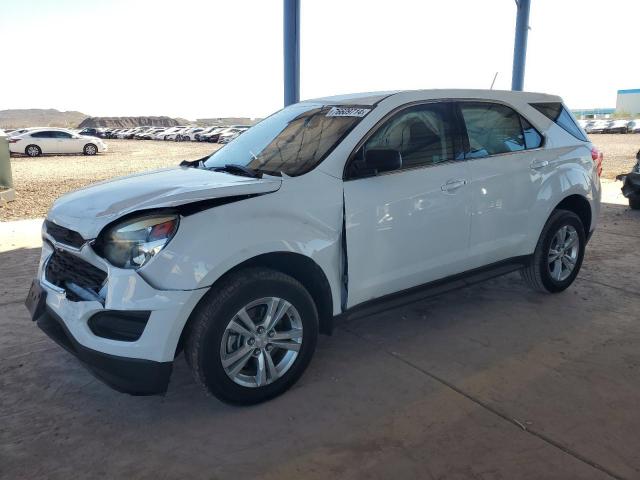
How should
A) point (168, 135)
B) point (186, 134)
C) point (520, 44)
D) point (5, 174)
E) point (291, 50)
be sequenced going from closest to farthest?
point (291, 50)
point (5, 174)
point (520, 44)
point (186, 134)
point (168, 135)

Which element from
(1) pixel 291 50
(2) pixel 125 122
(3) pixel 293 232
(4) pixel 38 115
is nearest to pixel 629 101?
(2) pixel 125 122

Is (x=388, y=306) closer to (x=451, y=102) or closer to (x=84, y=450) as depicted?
(x=451, y=102)

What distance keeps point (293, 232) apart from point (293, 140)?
971mm

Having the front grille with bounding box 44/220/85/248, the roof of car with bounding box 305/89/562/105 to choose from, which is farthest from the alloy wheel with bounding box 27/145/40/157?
the front grille with bounding box 44/220/85/248

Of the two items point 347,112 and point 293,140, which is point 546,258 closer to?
point 347,112

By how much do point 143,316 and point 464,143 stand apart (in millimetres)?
2646

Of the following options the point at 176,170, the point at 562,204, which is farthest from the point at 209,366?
the point at 562,204

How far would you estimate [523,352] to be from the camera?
3.88m

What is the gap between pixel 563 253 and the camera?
5.01m

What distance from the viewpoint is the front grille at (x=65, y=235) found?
299 cm

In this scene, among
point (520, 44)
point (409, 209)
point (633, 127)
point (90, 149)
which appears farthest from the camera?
point (633, 127)

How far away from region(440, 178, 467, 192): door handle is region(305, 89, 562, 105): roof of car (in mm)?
644

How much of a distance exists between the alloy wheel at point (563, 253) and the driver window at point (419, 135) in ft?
5.23

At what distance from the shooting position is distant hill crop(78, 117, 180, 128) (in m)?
101
